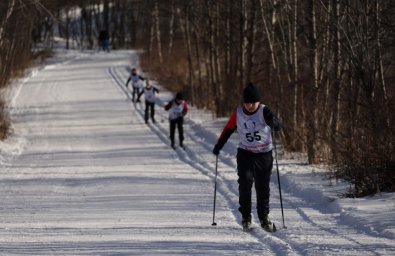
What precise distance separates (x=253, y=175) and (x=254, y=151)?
12.9 inches

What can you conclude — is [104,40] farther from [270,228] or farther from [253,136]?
[270,228]

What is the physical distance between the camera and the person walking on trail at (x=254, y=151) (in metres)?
8.84

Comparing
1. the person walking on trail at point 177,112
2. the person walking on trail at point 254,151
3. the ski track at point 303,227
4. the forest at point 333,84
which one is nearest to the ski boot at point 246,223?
the person walking on trail at point 254,151

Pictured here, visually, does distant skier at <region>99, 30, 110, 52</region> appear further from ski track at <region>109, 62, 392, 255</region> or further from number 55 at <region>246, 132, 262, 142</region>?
number 55 at <region>246, 132, 262, 142</region>

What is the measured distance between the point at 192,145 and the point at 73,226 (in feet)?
34.8

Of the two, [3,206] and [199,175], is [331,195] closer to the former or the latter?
[199,175]

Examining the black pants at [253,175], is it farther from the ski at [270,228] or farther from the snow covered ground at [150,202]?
the snow covered ground at [150,202]

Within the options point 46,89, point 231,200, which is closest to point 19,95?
point 46,89

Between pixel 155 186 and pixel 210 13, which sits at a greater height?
pixel 210 13

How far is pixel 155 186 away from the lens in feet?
43.2

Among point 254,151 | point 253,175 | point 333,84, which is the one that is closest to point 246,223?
point 253,175

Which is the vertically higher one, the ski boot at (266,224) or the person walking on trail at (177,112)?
the person walking on trail at (177,112)

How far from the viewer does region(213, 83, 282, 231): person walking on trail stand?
29.0 ft

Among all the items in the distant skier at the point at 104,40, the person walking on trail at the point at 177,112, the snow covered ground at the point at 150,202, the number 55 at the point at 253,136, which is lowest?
A: the snow covered ground at the point at 150,202
